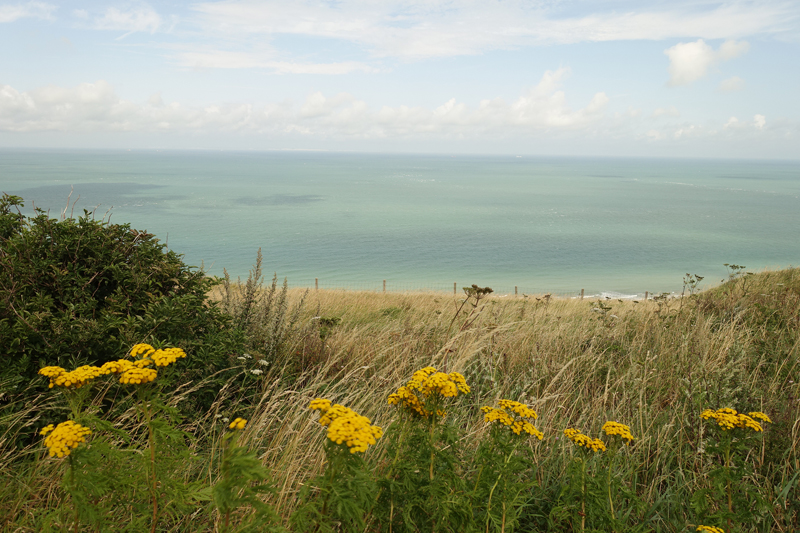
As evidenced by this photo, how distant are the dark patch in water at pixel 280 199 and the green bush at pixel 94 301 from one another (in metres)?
110

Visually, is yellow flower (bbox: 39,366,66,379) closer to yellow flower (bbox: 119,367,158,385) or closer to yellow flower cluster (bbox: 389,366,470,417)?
yellow flower (bbox: 119,367,158,385)

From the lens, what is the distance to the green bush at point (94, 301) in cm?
358

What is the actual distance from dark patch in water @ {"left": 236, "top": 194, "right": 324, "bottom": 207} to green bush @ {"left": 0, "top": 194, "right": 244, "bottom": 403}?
110 meters

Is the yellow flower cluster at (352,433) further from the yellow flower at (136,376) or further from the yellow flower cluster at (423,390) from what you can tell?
the yellow flower at (136,376)

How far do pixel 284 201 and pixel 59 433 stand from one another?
402 ft

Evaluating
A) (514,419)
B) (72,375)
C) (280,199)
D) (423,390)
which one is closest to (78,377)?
(72,375)

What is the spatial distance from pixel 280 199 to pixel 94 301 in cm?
12465

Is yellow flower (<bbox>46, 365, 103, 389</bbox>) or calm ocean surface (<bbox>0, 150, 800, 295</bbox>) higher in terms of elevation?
yellow flower (<bbox>46, 365, 103, 389</bbox>)

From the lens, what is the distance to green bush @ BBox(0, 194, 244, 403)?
358 cm

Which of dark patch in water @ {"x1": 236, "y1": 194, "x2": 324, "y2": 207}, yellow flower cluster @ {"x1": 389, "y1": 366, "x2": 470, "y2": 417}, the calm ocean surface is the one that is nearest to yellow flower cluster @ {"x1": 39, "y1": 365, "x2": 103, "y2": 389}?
yellow flower cluster @ {"x1": 389, "y1": 366, "x2": 470, "y2": 417}

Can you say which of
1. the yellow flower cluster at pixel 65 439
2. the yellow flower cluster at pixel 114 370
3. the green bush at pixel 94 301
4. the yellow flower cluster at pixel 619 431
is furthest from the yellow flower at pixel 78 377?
the yellow flower cluster at pixel 619 431

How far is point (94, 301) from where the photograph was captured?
3.94 metres

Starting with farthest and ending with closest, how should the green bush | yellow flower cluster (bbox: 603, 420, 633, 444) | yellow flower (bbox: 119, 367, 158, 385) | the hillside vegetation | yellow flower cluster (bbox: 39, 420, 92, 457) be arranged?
the green bush, yellow flower cluster (bbox: 603, 420, 633, 444), the hillside vegetation, yellow flower (bbox: 119, 367, 158, 385), yellow flower cluster (bbox: 39, 420, 92, 457)

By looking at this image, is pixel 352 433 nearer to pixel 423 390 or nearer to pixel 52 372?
pixel 423 390
